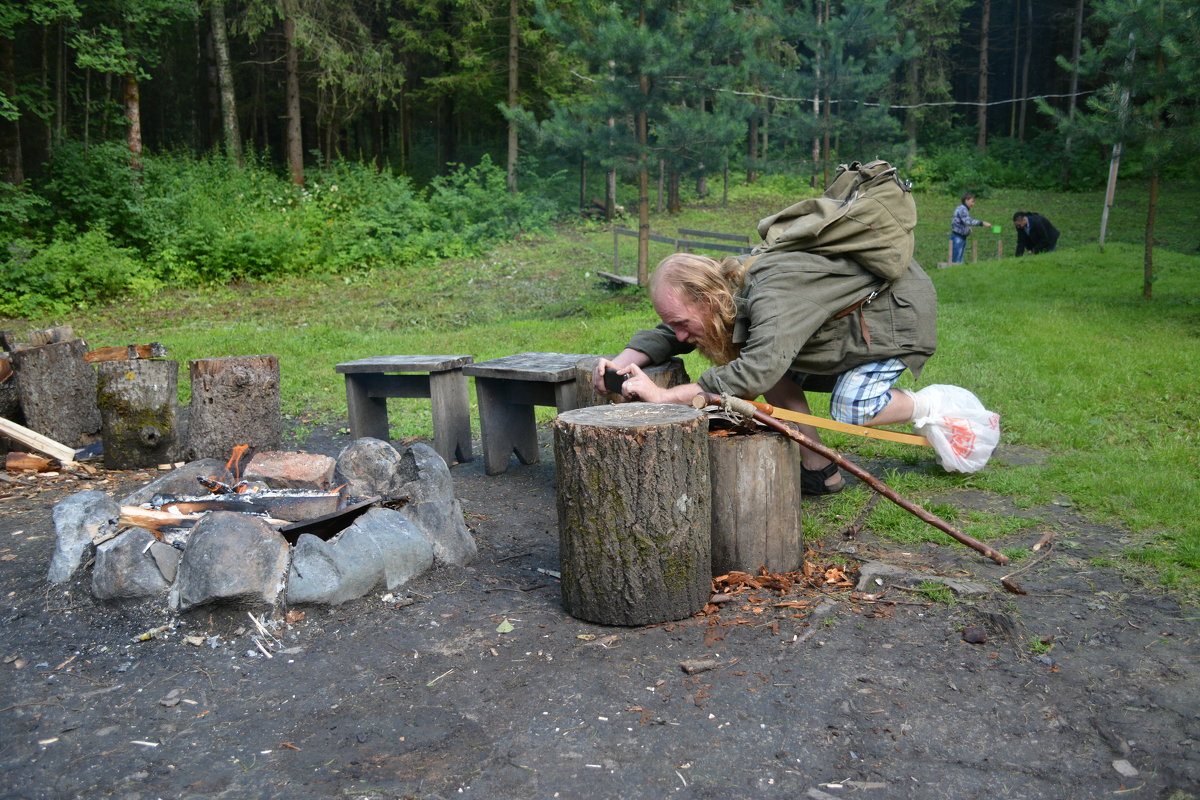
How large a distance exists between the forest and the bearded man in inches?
289

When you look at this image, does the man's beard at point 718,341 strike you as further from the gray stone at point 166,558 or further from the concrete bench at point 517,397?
the gray stone at point 166,558

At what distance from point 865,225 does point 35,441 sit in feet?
16.5

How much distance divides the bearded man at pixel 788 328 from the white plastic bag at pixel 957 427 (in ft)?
1.01

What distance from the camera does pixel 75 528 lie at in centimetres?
348

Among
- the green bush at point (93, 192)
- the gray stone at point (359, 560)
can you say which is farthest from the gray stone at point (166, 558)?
the green bush at point (93, 192)

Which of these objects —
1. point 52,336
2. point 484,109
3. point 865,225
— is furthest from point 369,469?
point 484,109

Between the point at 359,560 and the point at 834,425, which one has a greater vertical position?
the point at 834,425

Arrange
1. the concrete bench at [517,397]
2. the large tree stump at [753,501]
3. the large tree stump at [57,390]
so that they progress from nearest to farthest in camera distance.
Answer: the large tree stump at [753,501]
the concrete bench at [517,397]
the large tree stump at [57,390]

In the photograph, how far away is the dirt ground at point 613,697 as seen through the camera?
2.23 m

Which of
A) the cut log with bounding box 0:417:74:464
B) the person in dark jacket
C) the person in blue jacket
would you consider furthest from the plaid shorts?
the person in dark jacket

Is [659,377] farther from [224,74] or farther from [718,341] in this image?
[224,74]

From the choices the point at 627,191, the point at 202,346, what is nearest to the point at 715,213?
the point at 627,191

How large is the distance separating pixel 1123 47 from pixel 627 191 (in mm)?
18087

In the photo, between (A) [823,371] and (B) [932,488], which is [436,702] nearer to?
(A) [823,371]
